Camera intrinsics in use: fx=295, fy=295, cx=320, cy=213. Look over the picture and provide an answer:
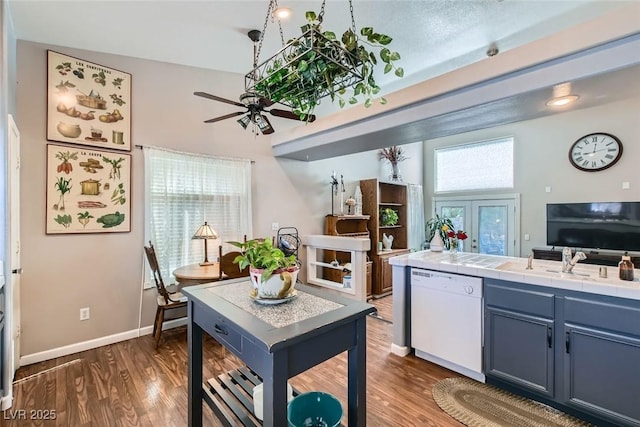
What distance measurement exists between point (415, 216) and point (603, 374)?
5023 mm

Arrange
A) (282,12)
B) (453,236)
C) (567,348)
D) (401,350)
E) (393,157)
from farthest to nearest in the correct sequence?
(393,157) < (453,236) < (401,350) < (282,12) < (567,348)

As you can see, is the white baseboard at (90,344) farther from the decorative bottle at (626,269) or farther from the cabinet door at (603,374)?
the decorative bottle at (626,269)

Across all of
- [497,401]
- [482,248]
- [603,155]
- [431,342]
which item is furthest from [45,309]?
[603,155]

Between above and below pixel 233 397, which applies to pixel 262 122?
above

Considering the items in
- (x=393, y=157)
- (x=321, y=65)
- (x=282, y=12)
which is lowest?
(x=321, y=65)

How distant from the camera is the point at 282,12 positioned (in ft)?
8.56

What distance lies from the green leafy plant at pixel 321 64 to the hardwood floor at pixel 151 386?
2173 millimetres

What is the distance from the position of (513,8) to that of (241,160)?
11.4ft

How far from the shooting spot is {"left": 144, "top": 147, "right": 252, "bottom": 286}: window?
3498mm

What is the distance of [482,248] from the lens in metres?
6.40

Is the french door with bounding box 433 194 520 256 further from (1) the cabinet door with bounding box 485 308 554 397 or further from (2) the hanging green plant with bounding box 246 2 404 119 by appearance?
(2) the hanging green plant with bounding box 246 2 404 119

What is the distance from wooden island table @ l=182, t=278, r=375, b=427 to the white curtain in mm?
5074

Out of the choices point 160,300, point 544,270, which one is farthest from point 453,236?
point 160,300

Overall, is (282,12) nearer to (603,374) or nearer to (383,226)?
(603,374)
